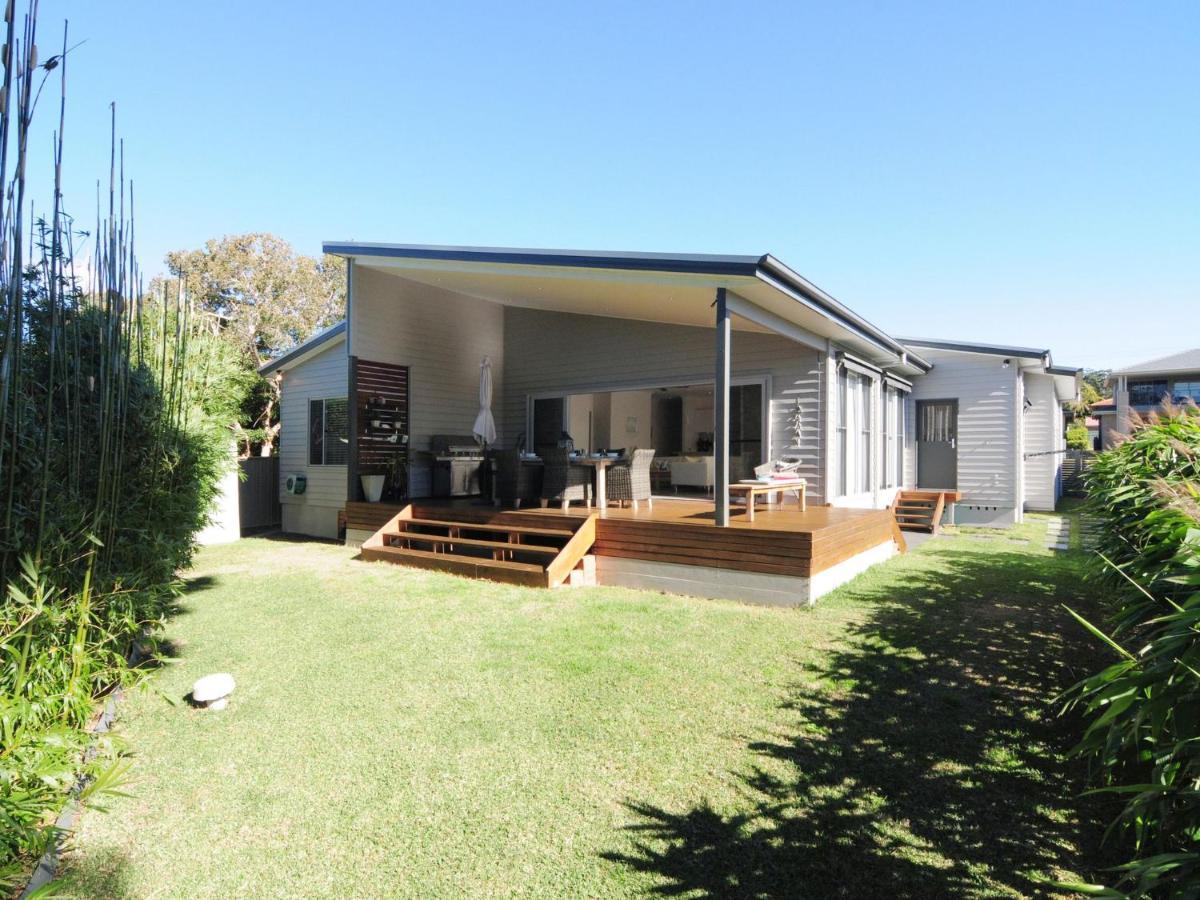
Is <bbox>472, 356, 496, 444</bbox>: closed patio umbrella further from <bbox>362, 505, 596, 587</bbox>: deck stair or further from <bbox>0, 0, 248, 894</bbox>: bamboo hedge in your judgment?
<bbox>0, 0, 248, 894</bbox>: bamboo hedge

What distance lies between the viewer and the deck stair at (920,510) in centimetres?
1109

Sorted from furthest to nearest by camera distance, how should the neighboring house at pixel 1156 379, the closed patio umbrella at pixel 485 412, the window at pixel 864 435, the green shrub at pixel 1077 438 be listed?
the neighboring house at pixel 1156 379, the green shrub at pixel 1077 438, the window at pixel 864 435, the closed patio umbrella at pixel 485 412

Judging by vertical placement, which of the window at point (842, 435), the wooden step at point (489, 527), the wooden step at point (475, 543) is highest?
the window at point (842, 435)

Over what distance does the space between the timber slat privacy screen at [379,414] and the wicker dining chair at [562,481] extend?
286 cm

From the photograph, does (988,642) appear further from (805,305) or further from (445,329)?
(445,329)

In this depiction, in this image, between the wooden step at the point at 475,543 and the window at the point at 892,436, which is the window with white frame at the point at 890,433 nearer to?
the window at the point at 892,436

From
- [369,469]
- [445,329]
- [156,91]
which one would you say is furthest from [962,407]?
[156,91]

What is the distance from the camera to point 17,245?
7.16 ft

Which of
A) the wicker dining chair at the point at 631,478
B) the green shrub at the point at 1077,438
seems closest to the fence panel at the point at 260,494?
the wicker dining chair at the point at 631,478

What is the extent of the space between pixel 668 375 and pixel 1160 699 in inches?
338

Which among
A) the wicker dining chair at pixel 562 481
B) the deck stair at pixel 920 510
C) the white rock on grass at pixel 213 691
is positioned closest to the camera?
the white rock on grass at pixel 213 691

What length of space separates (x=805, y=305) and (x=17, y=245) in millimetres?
6640

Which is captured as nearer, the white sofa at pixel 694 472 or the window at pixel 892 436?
the white sofa at pixel 694 472

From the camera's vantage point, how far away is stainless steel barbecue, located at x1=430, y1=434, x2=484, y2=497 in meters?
9.89
